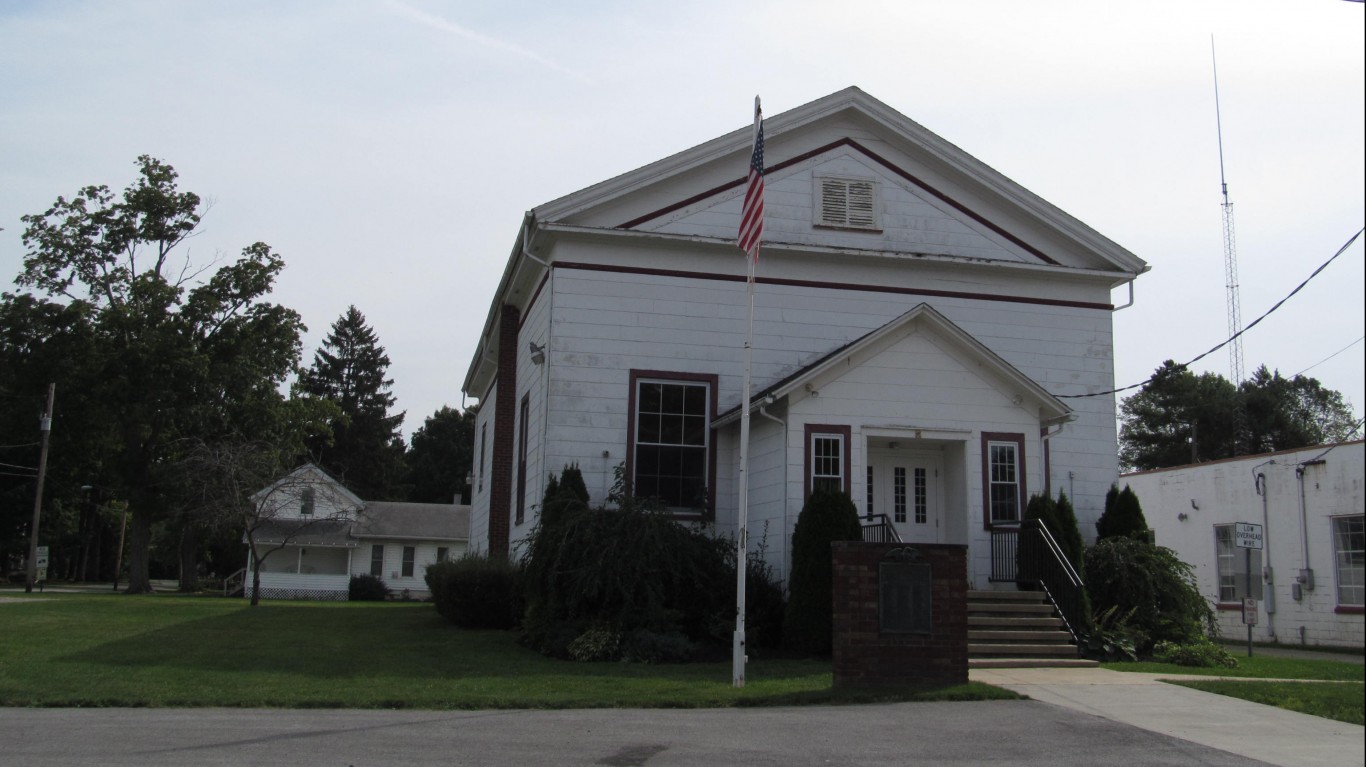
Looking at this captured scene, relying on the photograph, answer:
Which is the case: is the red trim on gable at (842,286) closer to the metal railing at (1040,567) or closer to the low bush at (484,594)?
the metal railing at (1040,567)

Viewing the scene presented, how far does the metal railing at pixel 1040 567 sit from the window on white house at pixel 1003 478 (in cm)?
36

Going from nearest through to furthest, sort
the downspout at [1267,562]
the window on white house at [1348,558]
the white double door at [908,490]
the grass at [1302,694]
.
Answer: the grass at [1302,694], the white double door at [908,490], the window on white house at [1348,558], the downspout at [1267,562]

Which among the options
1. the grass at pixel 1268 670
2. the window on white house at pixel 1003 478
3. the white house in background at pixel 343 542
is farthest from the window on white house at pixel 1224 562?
the white house in background at pixel 343 542

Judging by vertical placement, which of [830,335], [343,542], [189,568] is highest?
[830,335]

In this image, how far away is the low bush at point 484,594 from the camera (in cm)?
1944

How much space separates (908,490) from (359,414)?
63.1 metres

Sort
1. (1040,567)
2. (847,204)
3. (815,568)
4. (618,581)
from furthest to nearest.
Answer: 1. (847,204)
2. (1040,567)
3. (815,568)
4. (618,581)

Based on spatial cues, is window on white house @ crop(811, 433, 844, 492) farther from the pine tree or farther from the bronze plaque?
the pine tree

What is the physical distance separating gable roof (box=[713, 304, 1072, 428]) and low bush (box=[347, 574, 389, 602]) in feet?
129

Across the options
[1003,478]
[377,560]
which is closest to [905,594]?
[1003,478]

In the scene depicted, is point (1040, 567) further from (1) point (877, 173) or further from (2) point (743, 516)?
(1) point (877, 173)

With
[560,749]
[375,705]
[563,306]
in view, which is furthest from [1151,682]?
[563,306]

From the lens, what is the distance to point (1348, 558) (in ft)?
77.0

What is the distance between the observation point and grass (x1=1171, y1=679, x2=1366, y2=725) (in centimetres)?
1120
